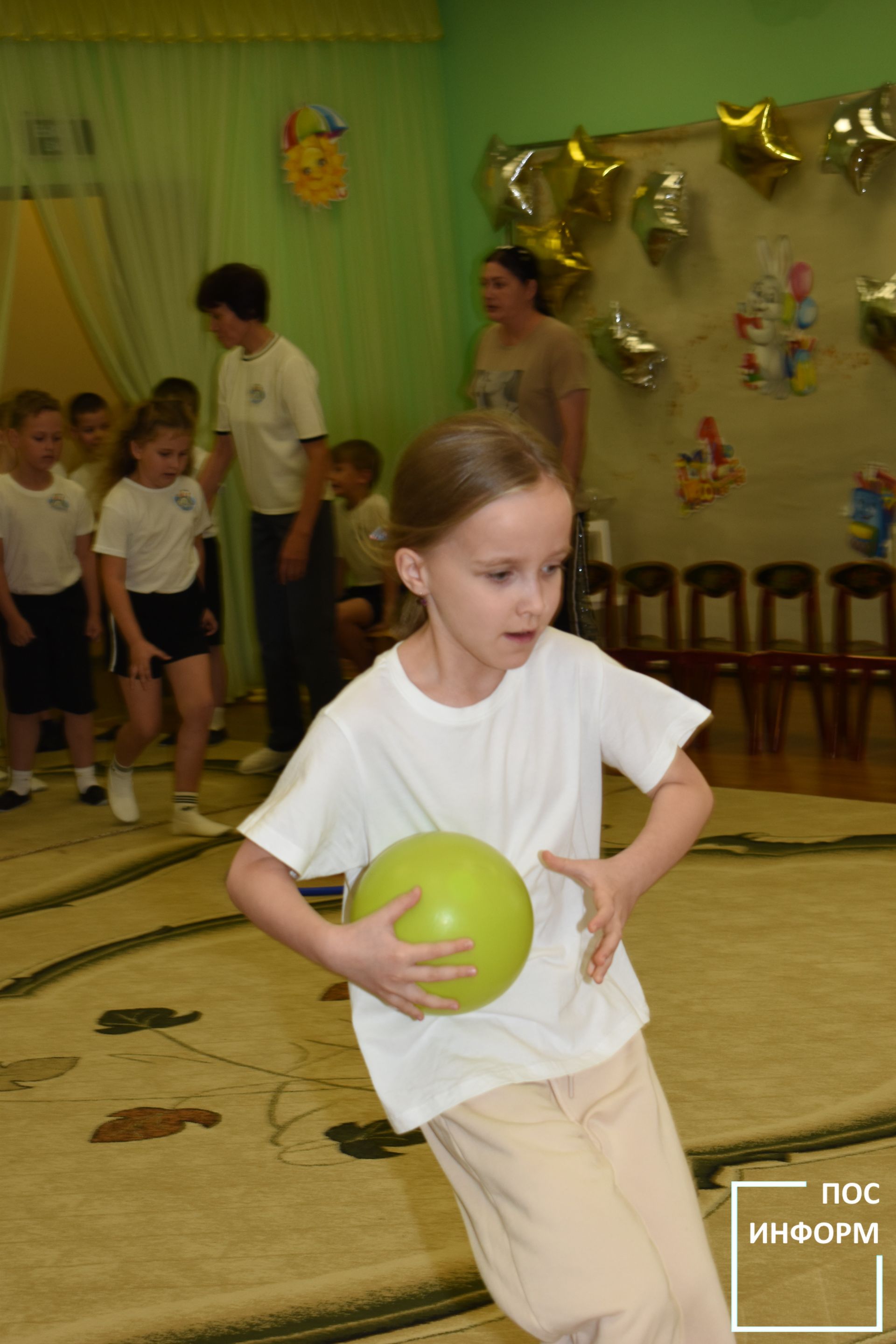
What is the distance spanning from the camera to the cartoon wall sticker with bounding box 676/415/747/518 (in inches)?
264

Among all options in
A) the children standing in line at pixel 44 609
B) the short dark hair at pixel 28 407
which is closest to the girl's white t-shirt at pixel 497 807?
the short dark hair at pixel 28 407

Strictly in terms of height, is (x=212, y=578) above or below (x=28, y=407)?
below

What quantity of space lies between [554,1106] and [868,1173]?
1104 mm

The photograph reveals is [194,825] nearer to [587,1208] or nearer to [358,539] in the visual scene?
[358,539]

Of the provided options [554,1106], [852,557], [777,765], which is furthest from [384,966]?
[852,557]

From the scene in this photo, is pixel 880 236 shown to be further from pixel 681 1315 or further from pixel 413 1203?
pixel 681 1315

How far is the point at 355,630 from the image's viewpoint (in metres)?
6.12

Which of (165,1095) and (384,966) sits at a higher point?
(384,966)

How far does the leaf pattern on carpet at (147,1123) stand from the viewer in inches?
106

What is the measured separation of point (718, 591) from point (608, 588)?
0.53 metres

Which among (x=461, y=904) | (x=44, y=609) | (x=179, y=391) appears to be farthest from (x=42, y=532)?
(x=461, y=904)

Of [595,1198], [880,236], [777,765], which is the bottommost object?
[777,765]

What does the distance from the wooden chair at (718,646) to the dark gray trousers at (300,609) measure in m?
1.49

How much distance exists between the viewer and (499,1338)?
6.63ft
